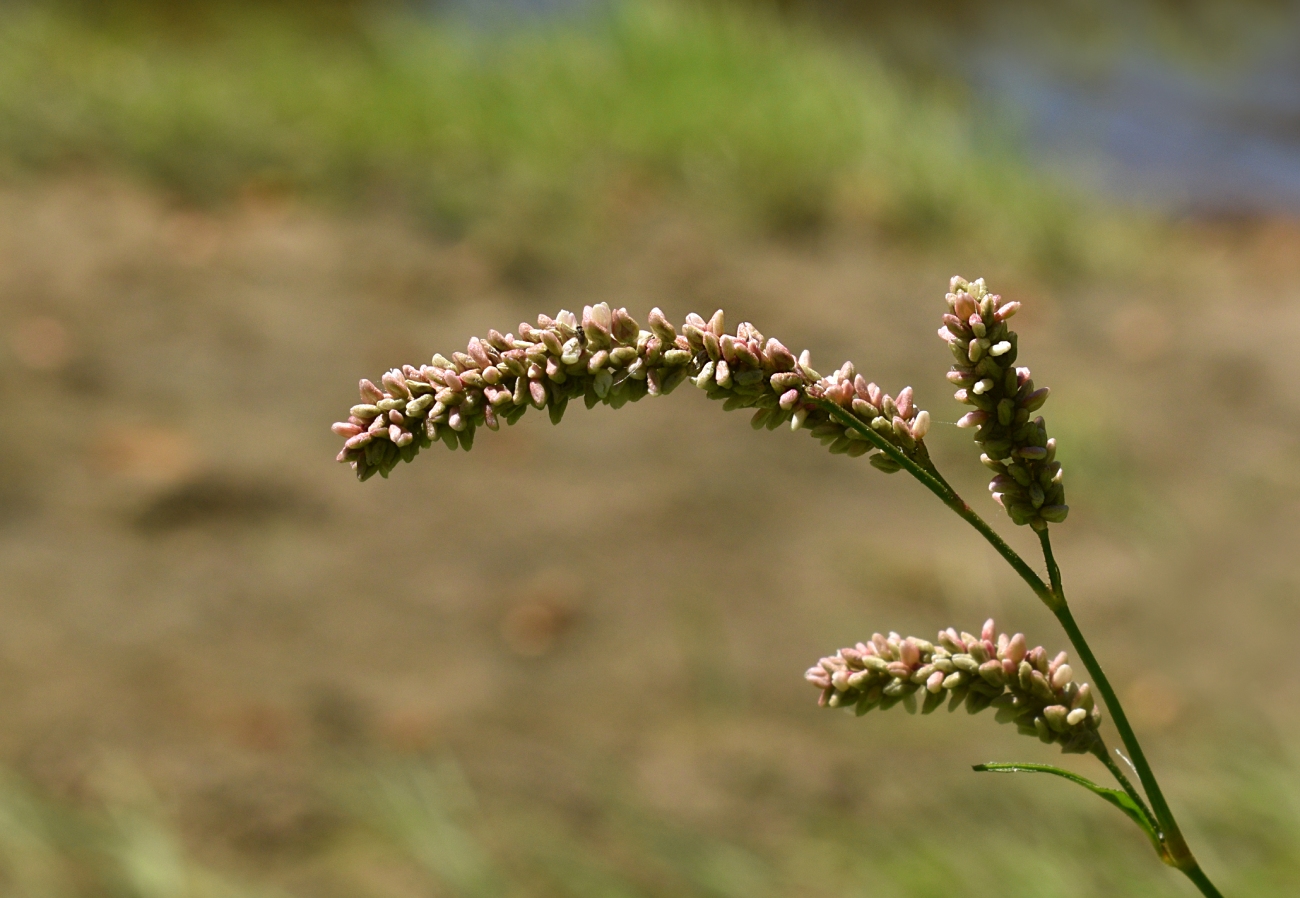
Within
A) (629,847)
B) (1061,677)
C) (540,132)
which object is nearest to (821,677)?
(1061,677)

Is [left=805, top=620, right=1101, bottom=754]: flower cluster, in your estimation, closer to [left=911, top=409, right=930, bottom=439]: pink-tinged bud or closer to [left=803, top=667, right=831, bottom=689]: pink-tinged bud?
[left=803, top=667, right=831, bottom=689]: pink-tinged bud

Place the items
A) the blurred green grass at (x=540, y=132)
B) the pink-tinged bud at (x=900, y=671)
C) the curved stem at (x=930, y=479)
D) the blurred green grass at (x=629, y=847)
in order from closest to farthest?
the curved stem at (x=930, y=479) < the pink-tinged bud at (x=900, y=671) < the blurred green grass at (x=629, y=847) < the blurred green grass at (x=540, y=132)

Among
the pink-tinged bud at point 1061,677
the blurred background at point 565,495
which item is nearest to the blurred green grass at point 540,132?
the blurred background at point 565,495

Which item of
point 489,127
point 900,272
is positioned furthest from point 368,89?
point 900,272

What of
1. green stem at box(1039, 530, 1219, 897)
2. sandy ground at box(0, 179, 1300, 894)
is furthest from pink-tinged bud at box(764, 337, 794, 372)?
sandy ground at box(0, 179, 1300, 894)

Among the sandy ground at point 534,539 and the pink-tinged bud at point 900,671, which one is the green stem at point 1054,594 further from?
the sandy ground at point 534,539

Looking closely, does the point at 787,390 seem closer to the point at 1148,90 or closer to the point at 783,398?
the point at 783,398
